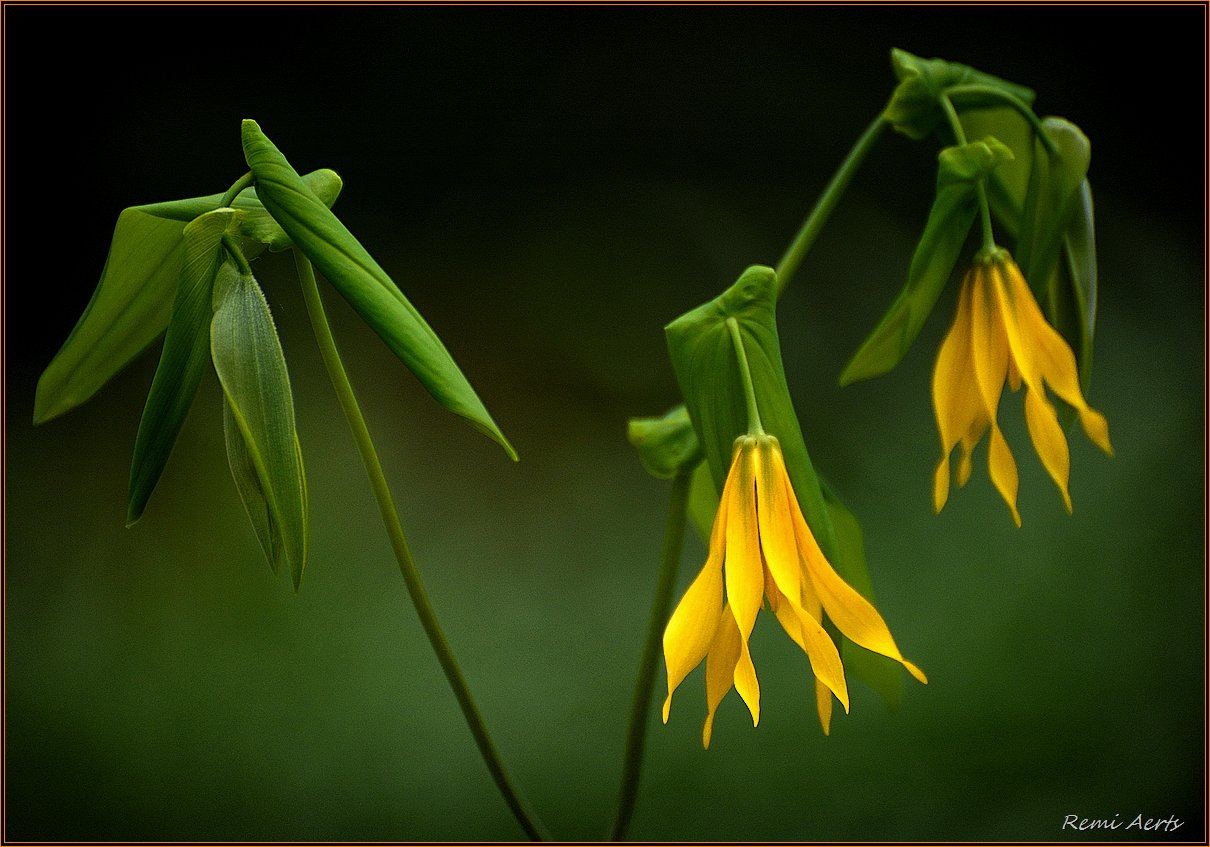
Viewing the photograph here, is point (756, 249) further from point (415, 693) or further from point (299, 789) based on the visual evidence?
point (299, 789)

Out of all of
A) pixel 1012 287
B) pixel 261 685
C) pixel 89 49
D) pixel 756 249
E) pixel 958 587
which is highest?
pixel 89 49

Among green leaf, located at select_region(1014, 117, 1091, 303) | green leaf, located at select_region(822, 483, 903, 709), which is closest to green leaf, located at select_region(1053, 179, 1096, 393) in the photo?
→ green leaf, located at select_region(1014, 117, 1091, 303)

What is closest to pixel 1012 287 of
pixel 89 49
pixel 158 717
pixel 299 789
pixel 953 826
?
pixel 953 826

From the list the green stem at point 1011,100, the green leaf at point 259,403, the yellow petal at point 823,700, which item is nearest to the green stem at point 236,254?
the green leaf at point 259,403

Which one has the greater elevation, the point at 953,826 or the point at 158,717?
the point at 158,717

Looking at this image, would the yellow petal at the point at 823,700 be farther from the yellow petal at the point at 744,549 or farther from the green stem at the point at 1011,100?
the green stem at the point at 1011,100
